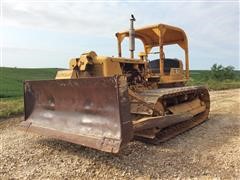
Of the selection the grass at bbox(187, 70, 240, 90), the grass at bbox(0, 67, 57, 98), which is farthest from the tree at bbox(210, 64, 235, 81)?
the grass at bbox(0, 67, 57, 98)

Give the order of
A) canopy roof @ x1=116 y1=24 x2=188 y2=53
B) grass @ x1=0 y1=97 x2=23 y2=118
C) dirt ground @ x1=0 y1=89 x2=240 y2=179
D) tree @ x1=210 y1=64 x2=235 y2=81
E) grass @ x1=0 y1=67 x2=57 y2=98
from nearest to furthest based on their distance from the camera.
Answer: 1. dirt ground @ x1=0 y1=89 x2=240 y2=179
2. canopy roof @ x1=116 y1=24 x2=188 y2=53
3. grass @ x1=0 y1=97 x2=23 y2=118
4. grass @ x1=0 y1=67 x2=57 y2=98
5. tree @ x1=210 y1=64 x2=235 y2=81

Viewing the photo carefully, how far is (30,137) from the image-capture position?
5.70 meters

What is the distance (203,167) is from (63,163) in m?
1.97

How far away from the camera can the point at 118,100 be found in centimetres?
394

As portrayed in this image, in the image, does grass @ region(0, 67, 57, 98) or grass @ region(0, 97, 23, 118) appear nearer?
grass @ region(0, 97, 23, 118)

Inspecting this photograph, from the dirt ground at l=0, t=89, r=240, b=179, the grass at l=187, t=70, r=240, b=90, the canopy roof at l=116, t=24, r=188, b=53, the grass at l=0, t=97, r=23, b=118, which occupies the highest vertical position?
the canopy roof at l=116, t=24, r=188, b=53

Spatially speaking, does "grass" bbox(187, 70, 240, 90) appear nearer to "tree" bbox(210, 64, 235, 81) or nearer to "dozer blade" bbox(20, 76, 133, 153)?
"tree" bbox(210, 64, 235, 81)

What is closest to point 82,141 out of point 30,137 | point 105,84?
point 105,84

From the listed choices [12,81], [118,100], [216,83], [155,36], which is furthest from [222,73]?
[118,100]

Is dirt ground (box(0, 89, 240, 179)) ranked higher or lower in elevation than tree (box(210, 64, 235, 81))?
lower

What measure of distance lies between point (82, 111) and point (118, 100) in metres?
0.89

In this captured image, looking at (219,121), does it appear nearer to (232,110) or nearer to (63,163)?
(232,110)

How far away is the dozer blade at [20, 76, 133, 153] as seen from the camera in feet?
12.9

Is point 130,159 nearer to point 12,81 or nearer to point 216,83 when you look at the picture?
point 12,81
